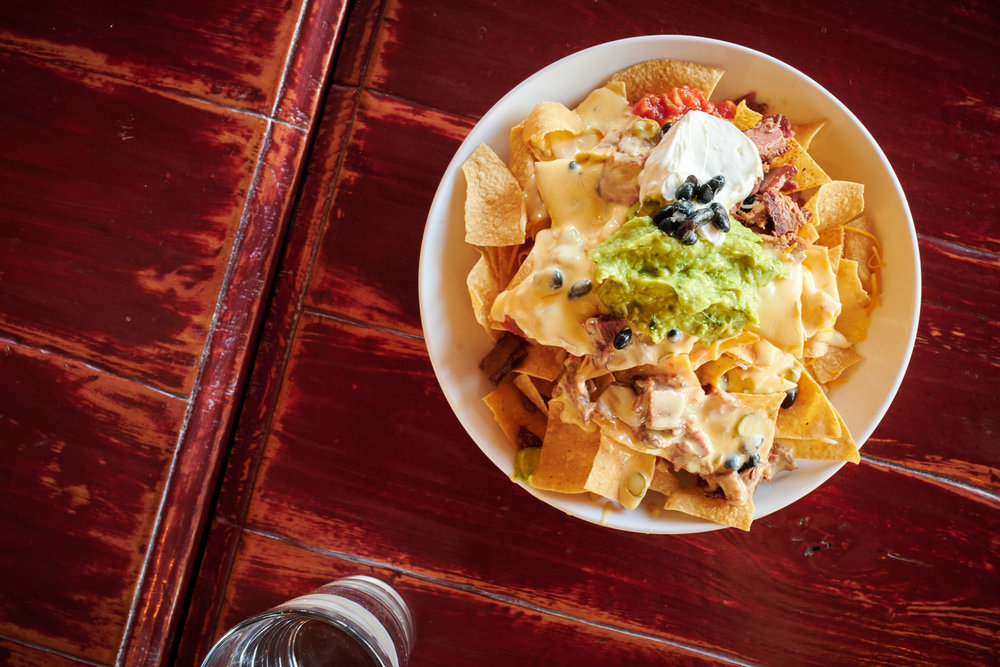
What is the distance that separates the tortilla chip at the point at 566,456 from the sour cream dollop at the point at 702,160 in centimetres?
48

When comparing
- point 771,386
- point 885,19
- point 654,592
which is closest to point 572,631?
point 654,592

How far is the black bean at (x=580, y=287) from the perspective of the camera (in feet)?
4.01

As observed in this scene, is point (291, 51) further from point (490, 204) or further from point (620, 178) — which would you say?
point (620, 178)

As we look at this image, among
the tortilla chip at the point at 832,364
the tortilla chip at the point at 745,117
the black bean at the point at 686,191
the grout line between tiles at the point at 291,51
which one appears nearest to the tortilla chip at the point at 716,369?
the tortilla chip at the point at 832,364

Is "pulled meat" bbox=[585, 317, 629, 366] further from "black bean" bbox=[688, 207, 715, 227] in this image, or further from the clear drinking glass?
the clear drinking glass

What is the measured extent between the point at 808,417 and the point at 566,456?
0.49 m

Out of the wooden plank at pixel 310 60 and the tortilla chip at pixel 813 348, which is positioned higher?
the wooden plank at pixel 310 60

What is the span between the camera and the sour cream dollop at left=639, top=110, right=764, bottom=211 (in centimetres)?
119

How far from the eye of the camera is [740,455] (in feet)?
4.36

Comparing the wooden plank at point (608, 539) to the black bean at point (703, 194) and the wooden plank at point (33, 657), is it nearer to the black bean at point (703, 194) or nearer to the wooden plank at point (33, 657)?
the wooden plank at point (33, 657)

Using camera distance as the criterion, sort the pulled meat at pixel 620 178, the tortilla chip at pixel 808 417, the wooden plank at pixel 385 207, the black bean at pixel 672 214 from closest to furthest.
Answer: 1. the black bean at pixel 672 214
2. the pulled meat at pixel 620 178
3. the tortilla chip at pixel 808 417
4. the wooden plank at pixel 385 207

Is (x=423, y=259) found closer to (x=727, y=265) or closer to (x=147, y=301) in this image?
(x=727, y=265)

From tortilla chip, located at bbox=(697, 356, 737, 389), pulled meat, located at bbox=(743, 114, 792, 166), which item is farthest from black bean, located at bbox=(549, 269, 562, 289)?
pulled meat, located at bbox=(743, 114, 792, 166)

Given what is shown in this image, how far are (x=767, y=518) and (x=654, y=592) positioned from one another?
33 cm
